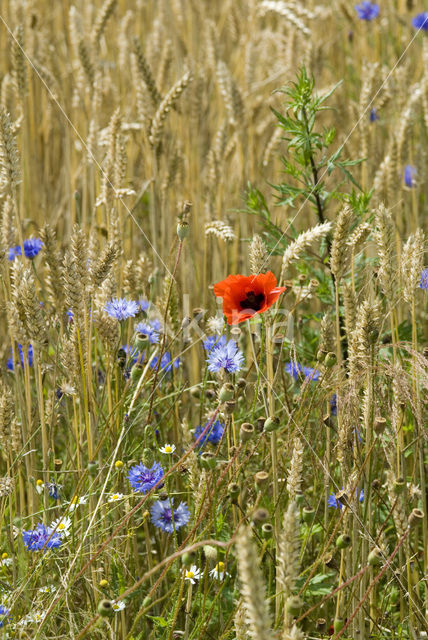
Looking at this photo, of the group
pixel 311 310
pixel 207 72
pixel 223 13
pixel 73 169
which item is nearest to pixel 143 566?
pixel 311 310

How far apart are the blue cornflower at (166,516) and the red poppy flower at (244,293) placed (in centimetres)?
38

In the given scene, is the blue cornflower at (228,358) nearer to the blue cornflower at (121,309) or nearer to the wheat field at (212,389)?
the wheat field at (212,389)

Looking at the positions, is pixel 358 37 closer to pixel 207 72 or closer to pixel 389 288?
pixel 207 72

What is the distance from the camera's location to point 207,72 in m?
3.20

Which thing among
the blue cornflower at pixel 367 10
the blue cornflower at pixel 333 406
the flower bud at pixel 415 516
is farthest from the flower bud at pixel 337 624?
the blue cornflower at pixel 367 10

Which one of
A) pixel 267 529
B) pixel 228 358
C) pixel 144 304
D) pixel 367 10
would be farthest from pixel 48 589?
pixel 367 10

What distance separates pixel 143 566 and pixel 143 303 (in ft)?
1.88

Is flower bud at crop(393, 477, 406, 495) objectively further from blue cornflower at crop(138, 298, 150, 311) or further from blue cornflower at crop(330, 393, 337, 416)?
blue cornflower at crop(138, 298, 150, 311)

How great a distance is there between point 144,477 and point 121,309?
326mm

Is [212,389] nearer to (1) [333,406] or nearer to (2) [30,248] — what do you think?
(1) [333,406]

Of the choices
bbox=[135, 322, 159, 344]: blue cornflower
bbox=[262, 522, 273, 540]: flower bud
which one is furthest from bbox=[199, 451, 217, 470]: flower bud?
bbox=[135, 322, 159, 344]: blue cornflower

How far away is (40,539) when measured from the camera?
1.34 meters

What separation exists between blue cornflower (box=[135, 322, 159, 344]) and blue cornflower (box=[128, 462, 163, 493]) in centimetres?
32

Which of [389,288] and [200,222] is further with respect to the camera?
[200,222]
